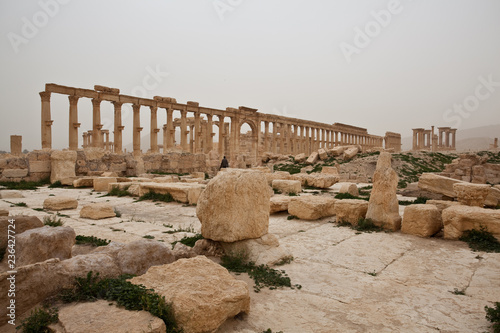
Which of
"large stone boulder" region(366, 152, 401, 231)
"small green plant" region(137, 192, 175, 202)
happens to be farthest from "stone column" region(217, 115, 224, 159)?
"large stone boulder" region(366, 152, 401, 231)

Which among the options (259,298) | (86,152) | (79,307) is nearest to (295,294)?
(259,298)

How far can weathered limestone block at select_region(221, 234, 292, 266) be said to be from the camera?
4.58m

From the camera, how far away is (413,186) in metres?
13.1

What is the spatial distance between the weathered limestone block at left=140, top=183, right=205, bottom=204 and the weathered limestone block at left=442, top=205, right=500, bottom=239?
6596mm

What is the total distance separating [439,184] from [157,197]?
9.01 metres

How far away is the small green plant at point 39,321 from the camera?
2295 mm

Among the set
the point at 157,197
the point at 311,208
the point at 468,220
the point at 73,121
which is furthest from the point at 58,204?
the point at 73,121

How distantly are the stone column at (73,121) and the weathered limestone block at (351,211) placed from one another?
20.7 m

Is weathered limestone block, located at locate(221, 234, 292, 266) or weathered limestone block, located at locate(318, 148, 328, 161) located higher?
weathered limestone block, located at locate(318, 148, 328, 161)

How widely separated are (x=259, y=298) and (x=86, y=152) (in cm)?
1684

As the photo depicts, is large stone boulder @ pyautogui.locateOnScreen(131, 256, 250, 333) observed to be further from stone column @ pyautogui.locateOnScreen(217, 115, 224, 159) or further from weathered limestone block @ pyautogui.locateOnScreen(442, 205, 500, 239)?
stone column @ pyautogui.locateOnScreen(217, 115, 224, 159)

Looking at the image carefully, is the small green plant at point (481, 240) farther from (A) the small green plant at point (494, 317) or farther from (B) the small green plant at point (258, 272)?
(B) the small green plant at point (258, 272)

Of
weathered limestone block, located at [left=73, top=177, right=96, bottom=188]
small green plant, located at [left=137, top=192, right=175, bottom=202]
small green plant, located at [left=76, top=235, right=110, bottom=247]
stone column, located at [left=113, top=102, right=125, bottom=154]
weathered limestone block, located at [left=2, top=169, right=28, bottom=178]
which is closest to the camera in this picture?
small green plant, located at [left=76, top=235, right=110, bottom=247]

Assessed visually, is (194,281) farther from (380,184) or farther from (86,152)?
(86,152)
